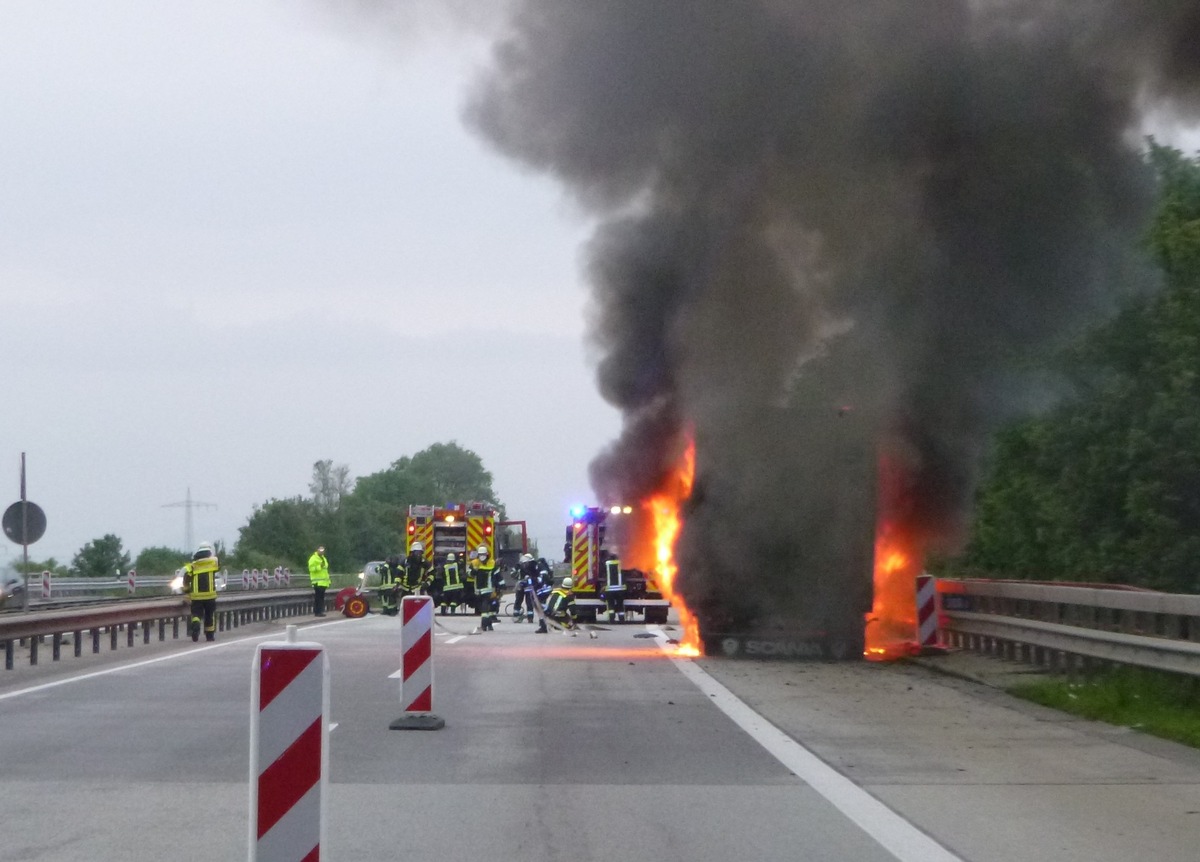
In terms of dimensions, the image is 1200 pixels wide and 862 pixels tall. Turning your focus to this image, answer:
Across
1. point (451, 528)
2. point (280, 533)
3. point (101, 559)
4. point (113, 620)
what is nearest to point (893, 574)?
point (113, 620)

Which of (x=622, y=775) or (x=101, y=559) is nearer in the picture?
(x=622, y=775)

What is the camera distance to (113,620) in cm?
2305

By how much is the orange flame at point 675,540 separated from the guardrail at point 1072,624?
3.49 metres

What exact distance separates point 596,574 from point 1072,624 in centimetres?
1939

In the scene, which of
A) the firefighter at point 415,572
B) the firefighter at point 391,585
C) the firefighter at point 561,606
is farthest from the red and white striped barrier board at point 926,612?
the firefighter at point 391,585

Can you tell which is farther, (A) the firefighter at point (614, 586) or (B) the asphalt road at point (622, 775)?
(A) the firefighter at point (614, 586)

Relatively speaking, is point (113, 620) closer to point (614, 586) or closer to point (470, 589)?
point (470, 589)

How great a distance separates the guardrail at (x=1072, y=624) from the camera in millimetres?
12320

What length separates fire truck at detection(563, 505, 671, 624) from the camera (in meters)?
33.6

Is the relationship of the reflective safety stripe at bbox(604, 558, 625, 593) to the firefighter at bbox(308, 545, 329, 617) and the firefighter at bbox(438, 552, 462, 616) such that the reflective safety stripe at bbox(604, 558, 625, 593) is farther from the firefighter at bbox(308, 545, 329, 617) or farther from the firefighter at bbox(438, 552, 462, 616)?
the firefighter at bbox(308, 545, 329, 617)

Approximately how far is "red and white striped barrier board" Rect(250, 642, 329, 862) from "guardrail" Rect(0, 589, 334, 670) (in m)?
14.5

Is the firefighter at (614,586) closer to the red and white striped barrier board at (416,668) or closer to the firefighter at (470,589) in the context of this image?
the firefighter at (470,589)

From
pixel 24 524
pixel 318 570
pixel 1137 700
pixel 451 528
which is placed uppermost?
pixel 451 528

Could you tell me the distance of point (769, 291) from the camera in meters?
23.8
